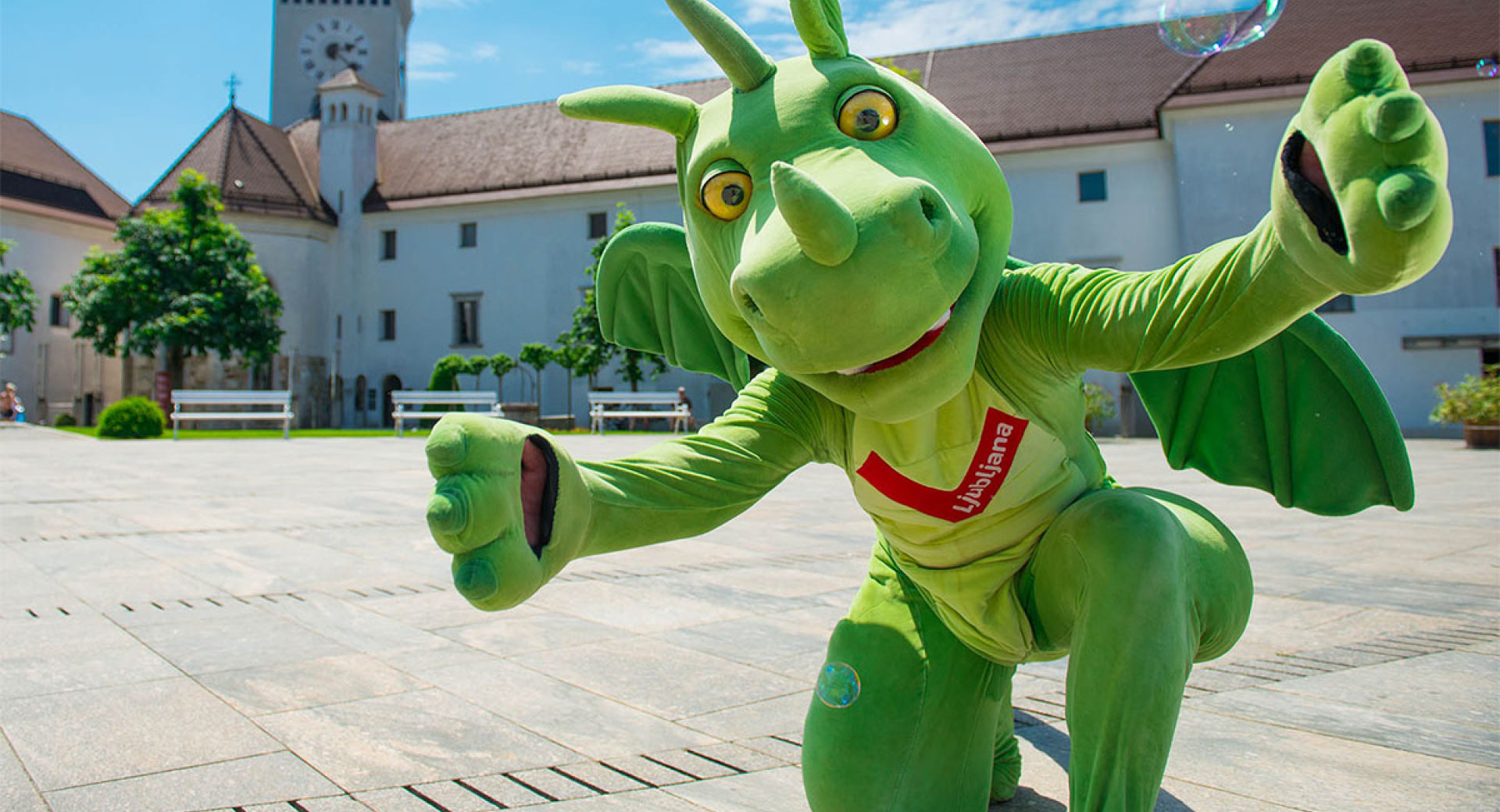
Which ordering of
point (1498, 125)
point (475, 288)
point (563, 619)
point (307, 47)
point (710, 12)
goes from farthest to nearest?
point (307, 47)
point (475, 288)
point (1498, 125)
point (563, 619)
point (710, 12)

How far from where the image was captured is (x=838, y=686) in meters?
2.23

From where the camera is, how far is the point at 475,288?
117 feet

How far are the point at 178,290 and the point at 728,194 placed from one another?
3296 centimetres

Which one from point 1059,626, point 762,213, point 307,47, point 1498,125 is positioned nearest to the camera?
point 762,213

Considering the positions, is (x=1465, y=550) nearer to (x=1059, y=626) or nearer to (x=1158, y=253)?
(x=1059, y=626)

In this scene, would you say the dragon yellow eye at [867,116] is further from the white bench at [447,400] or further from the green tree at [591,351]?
the green tree at [591,351]


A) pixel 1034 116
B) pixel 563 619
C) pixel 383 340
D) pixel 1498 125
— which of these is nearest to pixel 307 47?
pixel 383 340

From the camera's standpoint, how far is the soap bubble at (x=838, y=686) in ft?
7.22

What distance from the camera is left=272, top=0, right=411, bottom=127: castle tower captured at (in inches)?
1795

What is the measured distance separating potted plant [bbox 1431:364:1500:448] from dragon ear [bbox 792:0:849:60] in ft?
61.7

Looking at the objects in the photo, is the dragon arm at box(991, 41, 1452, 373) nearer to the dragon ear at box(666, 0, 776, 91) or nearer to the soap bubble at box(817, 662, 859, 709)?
the dragon ear at box(666, 0, 776, 91)

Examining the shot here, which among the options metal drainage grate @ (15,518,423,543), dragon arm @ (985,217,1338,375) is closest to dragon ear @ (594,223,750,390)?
dragon arm @ (985,217,1338,375)

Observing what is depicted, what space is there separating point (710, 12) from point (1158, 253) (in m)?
28.3

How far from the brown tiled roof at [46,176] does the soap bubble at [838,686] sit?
4108cm
